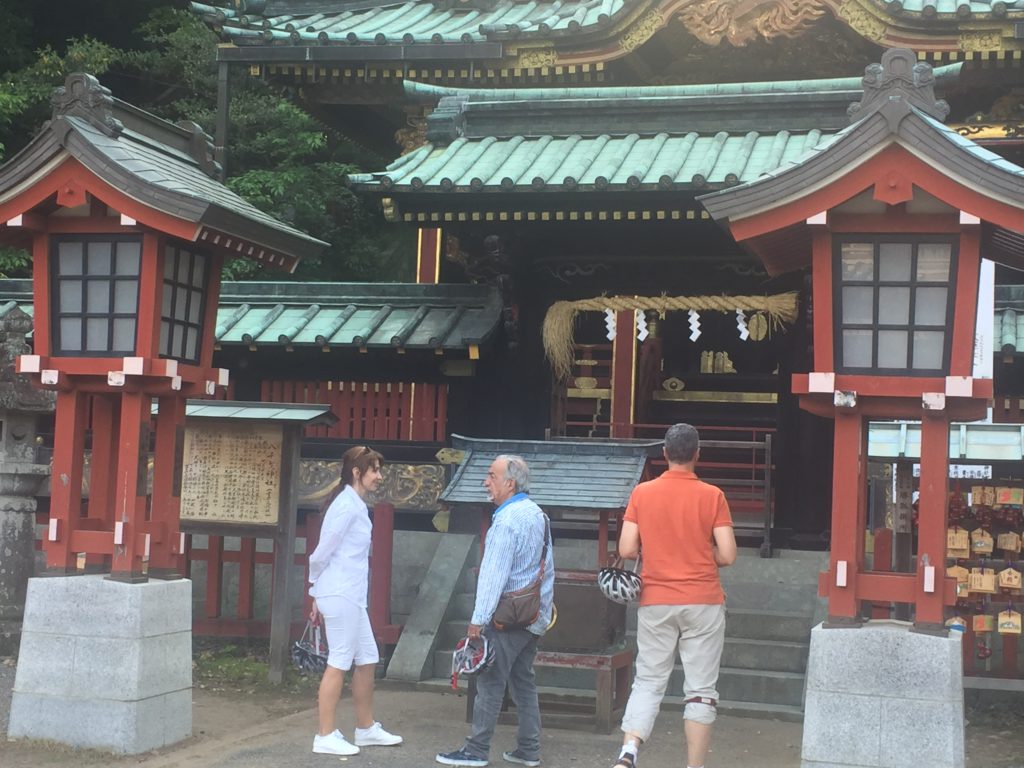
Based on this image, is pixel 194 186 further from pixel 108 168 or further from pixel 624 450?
pixel 624 450

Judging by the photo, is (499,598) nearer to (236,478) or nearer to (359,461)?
(359,461)

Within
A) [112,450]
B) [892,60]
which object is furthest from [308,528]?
[892,60]

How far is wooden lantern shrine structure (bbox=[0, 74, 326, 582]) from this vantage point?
23.8 feet

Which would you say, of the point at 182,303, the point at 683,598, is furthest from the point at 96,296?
Answer: the point at 683,598

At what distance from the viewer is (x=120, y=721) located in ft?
22.8

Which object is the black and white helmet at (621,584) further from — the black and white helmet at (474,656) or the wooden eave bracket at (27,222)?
the wooden eave bracket at (27,222)

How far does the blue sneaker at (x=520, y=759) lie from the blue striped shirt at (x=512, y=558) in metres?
0.77

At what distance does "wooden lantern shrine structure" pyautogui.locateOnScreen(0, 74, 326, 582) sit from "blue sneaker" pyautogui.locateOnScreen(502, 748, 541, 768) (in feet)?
8.13

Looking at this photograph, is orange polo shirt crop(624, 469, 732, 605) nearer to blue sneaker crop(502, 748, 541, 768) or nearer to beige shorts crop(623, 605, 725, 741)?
beige shorts crop(623, 605, 725, 741)

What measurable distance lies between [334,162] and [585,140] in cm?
1048

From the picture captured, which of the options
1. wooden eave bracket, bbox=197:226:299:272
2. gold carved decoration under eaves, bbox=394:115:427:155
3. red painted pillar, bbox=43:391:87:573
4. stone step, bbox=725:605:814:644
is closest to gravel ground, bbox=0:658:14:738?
red painted pillar, bbox=43:391:87:573

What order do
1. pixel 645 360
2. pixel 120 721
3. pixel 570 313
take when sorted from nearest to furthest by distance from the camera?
pixel 120 721, pixel 570 313, pixel 645 360

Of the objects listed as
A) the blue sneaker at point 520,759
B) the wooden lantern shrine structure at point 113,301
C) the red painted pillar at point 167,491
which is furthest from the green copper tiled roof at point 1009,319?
the red painted pillar at point 167,491

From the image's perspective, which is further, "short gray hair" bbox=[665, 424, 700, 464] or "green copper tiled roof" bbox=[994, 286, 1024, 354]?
"green copper tiled roof" bbox=[994, 286, 1024, 354]
